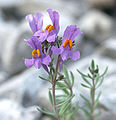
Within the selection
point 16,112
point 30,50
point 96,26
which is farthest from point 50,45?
point 96,26

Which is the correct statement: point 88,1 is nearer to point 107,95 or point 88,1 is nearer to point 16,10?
point 16,10

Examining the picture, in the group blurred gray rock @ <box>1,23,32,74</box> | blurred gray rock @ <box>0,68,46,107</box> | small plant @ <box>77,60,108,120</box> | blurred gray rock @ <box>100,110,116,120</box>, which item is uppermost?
blurred gray rock @ <box>1,23,32,74</box>

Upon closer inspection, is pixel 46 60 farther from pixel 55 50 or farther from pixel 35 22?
pixel 35 22

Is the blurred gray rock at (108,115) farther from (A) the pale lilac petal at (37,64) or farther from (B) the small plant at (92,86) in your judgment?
(A) the pale lilac petal at (37,64)

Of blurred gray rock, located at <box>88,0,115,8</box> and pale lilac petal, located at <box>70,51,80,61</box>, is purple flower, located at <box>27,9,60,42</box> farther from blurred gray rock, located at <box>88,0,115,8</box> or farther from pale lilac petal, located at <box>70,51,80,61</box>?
blurred gray rock, located at <box>88,0,115,8</box>

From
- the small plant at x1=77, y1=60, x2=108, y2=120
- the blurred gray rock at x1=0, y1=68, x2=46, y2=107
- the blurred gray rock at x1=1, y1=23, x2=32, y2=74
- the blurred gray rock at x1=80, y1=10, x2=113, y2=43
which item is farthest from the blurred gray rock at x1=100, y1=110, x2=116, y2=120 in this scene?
the blurred gray rock at x1=80, y1=10, x2=113, y2=43

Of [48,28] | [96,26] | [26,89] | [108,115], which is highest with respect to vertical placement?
[96,26]

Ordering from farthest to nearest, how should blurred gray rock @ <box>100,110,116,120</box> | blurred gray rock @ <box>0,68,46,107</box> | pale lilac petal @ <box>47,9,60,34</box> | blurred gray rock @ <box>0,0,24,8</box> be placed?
1. blurred gray rock @ <box>0,0,24,8</box>
2. blurred gray rock @ <box>0,68,46,107</box>
3. blurred gray rock @ <box>100,110,116,120</box>
4. pale lilac petal @ <box>47,9,60,34</box>
